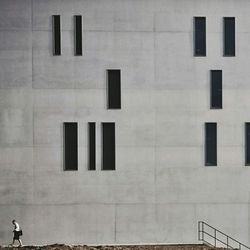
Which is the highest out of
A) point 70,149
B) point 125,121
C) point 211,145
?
point 125,121

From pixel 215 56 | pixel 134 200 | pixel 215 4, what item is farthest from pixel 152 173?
pixel 215 4

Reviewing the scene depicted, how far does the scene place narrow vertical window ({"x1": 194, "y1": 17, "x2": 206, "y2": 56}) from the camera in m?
27.5

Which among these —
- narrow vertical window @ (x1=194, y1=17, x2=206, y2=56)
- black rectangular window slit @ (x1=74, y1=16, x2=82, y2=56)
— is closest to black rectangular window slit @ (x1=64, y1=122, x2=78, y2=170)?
black rectangular window slit @ (x1=74, y1=16, x2=82, y2=56)

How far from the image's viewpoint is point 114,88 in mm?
27188

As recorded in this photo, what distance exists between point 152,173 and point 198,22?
7053mm

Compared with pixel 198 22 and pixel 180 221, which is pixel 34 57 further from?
pixel 180 221

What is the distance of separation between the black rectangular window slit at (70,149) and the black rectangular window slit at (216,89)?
20.7ft

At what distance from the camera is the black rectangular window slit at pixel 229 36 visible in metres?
27.7

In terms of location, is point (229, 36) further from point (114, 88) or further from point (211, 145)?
point (114, 88)

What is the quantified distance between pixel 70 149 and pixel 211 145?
6.31m

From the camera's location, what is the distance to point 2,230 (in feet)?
88.4

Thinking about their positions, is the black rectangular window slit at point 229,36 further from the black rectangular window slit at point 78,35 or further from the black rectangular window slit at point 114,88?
the black rectangular window slit at point 78,35

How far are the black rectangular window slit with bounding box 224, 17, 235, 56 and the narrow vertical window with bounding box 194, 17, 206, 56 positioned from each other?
0.97 meters

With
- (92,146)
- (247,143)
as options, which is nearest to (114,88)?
(92,146)
